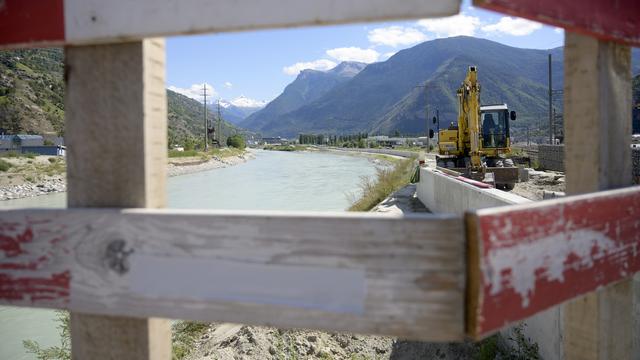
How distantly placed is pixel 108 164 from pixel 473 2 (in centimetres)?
125

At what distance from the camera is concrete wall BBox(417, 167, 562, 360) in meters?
3.87

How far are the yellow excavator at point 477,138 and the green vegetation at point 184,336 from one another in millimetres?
13172

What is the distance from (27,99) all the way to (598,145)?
299 feet

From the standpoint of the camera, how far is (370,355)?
17.8 feet

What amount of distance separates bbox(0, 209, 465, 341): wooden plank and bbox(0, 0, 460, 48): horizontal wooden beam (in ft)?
1.82

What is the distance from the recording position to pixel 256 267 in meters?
1.44

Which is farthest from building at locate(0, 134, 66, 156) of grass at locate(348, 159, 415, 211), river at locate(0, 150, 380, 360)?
grass at locate(348, 159, 415, 211)

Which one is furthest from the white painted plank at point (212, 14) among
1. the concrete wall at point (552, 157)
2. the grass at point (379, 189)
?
the concrete wall at point (552, 157)

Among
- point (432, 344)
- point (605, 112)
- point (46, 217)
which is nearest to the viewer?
point (46, 217)

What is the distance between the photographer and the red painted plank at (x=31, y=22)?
1589 millimetres

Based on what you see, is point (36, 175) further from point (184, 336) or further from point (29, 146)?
point (184, 336)

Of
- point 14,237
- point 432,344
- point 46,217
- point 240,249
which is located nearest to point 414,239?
point 240,249

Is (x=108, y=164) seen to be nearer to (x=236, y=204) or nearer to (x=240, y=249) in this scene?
(x=240, y=249)

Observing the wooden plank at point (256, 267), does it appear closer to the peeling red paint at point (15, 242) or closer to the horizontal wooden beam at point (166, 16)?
the peeling red paint at point (15, 242)
